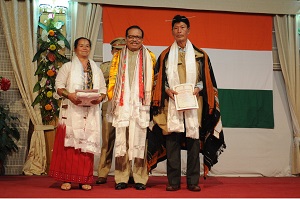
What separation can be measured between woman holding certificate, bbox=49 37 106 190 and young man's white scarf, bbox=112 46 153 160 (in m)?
0.19

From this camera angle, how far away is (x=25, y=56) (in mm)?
5449

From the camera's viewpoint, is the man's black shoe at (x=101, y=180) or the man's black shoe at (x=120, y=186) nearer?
the man's black shoe at (x=120, y=186)

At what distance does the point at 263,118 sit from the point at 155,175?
1720 millimetres

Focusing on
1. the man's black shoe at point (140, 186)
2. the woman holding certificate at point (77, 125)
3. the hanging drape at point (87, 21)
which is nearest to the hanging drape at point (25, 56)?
the hanging drape at point (87, 21)

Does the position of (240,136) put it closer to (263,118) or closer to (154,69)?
(263,118)

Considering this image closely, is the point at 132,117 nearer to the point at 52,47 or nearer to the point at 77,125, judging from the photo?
the point at 77,125

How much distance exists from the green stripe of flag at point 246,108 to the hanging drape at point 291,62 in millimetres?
313

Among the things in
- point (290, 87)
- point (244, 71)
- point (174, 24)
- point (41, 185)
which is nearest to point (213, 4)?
point (244, 71)

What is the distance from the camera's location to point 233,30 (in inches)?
234

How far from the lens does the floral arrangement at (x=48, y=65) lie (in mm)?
5359

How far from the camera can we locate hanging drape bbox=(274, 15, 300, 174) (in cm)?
586

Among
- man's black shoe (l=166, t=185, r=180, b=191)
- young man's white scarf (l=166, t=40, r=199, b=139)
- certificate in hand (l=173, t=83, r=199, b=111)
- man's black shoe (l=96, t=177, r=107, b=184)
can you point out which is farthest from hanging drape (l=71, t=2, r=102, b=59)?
man's black shoe (l=166, t=185, r=180, b=191)

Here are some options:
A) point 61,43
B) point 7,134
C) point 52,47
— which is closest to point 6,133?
point 7,134

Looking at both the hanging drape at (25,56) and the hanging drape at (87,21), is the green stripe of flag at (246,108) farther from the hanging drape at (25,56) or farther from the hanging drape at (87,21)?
the hanging drape at (25,56)
